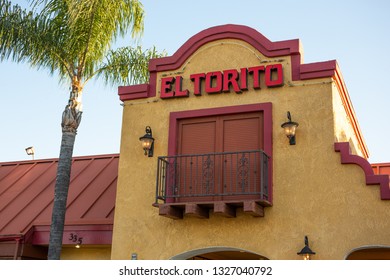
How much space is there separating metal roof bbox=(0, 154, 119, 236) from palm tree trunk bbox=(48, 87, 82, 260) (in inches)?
30.9

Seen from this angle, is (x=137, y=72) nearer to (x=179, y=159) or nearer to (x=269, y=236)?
(x=179, y=159)

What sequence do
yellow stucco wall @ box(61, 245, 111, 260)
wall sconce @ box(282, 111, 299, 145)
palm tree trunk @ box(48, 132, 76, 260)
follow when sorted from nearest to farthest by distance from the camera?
1. wall sconce @ box(282, 111, 299, 145)
2. palm tree trunk @ box(48, 132, 76, 260)
3. yellow stucco wall @ box(61, 245, 111, 260)

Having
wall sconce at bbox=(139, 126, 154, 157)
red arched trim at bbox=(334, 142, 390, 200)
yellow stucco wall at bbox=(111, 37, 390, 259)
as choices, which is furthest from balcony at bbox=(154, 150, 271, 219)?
red arched trim at bbox=(334, 142, 390, 200)

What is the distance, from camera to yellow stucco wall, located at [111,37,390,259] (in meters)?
10.7

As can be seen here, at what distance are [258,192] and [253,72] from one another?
9.18ft

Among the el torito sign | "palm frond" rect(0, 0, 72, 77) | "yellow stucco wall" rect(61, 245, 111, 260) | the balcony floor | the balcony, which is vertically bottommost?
"yellow stucco wall" rect(61, 245, 111, 260)

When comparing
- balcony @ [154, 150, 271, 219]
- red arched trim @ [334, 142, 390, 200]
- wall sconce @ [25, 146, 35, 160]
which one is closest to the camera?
red arched trim @ [334, 142, 390, 200]

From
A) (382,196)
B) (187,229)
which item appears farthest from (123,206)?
(382,196)

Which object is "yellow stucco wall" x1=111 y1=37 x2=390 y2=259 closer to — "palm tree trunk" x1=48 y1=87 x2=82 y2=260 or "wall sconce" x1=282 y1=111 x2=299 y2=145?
"wall sconce" x1=282 y1=111 x2=299 y2=145

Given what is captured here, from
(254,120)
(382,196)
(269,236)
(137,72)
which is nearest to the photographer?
(382,196)

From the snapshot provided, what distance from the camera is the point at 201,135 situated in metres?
12.4

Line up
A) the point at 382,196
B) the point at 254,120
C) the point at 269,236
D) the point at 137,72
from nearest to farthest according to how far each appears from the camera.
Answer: the point at 382,196
the point at 269,236
the point at 254,120
the point at 137,72

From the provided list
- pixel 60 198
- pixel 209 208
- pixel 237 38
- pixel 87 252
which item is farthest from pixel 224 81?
pixel 87 252

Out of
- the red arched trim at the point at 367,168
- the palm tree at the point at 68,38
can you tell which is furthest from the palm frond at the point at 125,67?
the red arched trim at the point at 367,168
